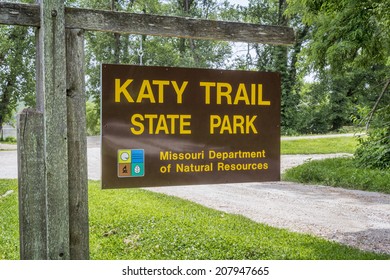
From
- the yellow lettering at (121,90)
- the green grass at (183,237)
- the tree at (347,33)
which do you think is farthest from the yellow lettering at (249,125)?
the tree at (347,33)

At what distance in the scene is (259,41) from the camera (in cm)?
323

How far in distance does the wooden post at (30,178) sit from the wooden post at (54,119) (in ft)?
0.15

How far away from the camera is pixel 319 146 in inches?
756

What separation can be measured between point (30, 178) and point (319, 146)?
17515mm

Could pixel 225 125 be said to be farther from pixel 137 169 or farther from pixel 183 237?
pixel 183 237

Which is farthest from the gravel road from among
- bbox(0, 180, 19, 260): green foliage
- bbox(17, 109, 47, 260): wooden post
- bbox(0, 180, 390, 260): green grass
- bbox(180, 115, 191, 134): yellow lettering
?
bbox(17, 109, 47, 260): wooden post

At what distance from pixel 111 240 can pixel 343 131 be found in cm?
2287

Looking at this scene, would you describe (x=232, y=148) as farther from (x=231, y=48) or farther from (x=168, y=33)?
(x=231, y=48)

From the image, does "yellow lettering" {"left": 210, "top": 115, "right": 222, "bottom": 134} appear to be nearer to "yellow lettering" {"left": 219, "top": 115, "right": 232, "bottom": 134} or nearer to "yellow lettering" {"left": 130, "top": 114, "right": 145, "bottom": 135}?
"yellow lettering" {"left": 219, "top": 115, "right": 232, "bottom": 134}

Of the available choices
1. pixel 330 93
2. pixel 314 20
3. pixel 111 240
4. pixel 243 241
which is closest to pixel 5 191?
pixel 111 240

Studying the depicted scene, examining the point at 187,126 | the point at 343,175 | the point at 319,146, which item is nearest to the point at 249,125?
the point at 187,126

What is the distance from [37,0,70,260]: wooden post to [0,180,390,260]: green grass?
2.39 meters
